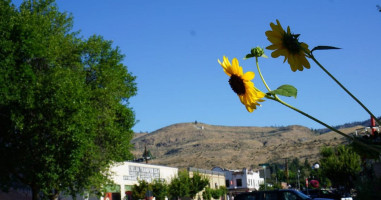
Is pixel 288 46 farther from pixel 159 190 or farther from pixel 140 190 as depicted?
pixel 159 190

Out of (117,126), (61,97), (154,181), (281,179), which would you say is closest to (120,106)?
(117,126)

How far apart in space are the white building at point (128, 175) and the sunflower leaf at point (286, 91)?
46.0 metres

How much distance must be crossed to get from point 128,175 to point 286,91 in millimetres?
52862

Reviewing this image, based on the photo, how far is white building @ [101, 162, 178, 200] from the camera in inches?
2047

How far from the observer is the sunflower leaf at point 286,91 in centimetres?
263

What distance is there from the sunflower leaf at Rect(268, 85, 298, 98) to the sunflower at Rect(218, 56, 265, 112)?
9 cm

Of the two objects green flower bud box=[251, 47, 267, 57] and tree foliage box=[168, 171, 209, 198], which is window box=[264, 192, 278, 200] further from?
tree foliage box=[168, 171, 209, 198]

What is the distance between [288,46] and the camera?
2.72 metres

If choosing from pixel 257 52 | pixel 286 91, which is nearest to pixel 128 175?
pixel 257 52

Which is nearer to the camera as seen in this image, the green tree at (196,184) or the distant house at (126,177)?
the distant house at (126,177)

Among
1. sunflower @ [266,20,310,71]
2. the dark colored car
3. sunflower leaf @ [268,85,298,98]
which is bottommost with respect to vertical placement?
the dark colored car

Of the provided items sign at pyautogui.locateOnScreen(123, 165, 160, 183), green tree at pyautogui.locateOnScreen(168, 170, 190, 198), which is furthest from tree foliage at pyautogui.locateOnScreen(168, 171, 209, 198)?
sign at pyautogui.locateOnScreen(123, 165, 160, 183)

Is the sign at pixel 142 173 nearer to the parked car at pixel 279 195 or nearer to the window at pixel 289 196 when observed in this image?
the parked car at pixel 279 195

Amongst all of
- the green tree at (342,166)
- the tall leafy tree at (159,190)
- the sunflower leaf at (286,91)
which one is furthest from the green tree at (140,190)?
the sunflower leaf at (286,91)
